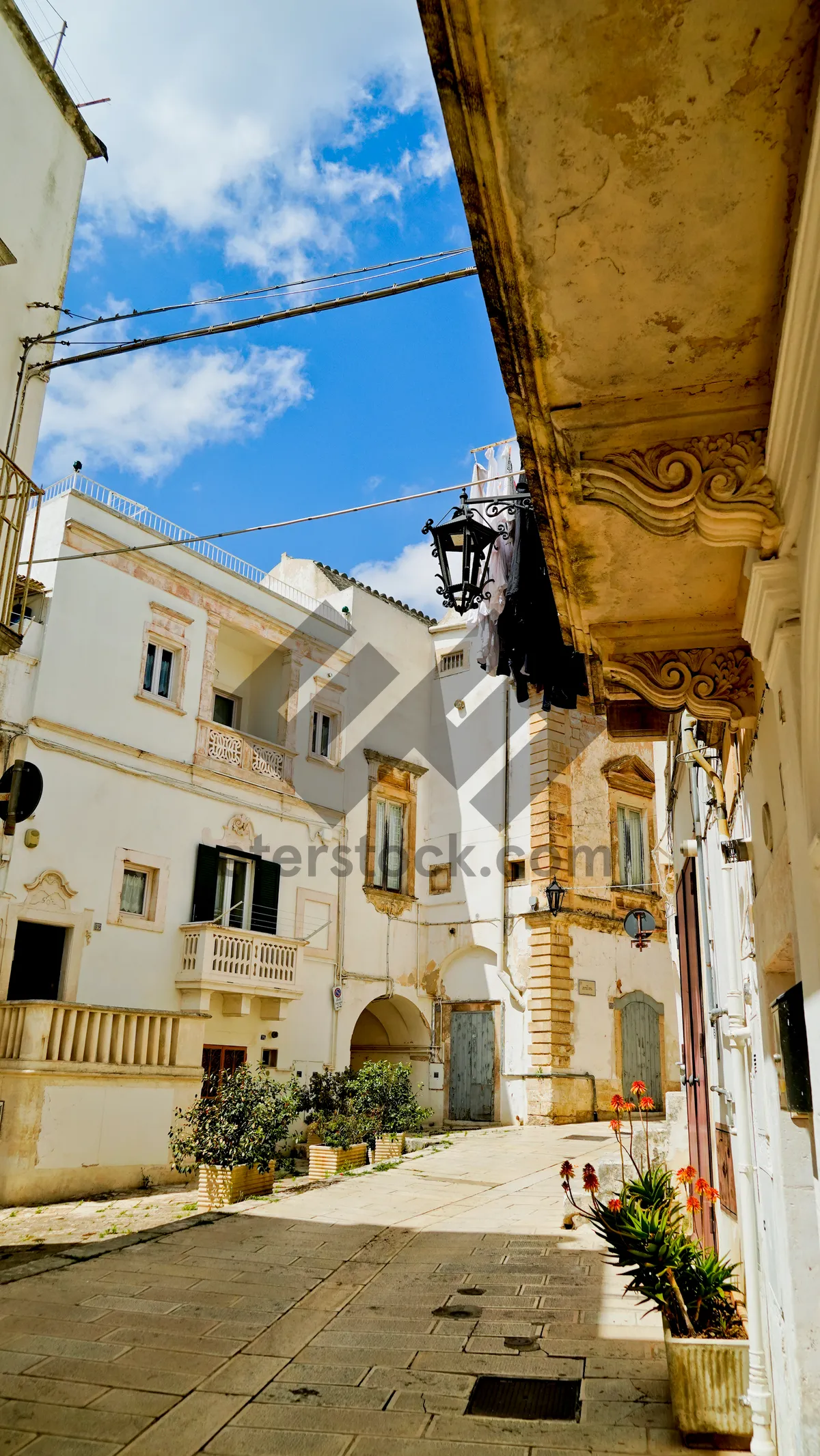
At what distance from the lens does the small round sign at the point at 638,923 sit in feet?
42.4

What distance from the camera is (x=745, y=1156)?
16.1 ft

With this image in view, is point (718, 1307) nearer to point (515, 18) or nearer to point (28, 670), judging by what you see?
point (515, 18)

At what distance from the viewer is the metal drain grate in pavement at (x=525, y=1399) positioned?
5145 millimetres

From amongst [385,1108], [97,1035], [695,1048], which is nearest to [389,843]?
[385,1108]

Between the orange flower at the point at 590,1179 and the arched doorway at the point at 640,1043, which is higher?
the arched doorway at the point at 640,1043

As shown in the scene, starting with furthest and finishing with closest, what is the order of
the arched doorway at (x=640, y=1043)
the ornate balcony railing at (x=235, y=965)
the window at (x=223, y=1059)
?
1. the arched doorway at (x=640, y=1043)
2. the window at (x=223, y=1059)
3. the ornate balcony railing at (x=235, y=965)

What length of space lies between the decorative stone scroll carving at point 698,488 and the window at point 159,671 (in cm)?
1507

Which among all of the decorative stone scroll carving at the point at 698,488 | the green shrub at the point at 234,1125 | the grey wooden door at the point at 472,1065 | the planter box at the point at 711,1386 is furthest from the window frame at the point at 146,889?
the decorative stone scroll carving at the point at 698,488

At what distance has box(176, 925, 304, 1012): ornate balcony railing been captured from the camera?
16.6 metres

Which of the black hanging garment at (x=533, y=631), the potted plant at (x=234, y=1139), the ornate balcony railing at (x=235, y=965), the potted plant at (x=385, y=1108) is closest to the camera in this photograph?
the black hanging garment at (x=533, y=631)

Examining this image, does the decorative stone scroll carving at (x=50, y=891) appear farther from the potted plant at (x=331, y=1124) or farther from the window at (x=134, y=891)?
the potted plant at (x=331, y=1124)

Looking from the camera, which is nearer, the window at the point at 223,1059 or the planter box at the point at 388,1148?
the planter box at the point at 388,1148

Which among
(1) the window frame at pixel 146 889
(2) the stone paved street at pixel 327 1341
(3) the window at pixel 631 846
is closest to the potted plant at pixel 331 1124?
(1) the window frame at pixel 146 889

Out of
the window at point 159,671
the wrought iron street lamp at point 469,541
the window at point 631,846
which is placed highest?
the window at point 159,671
